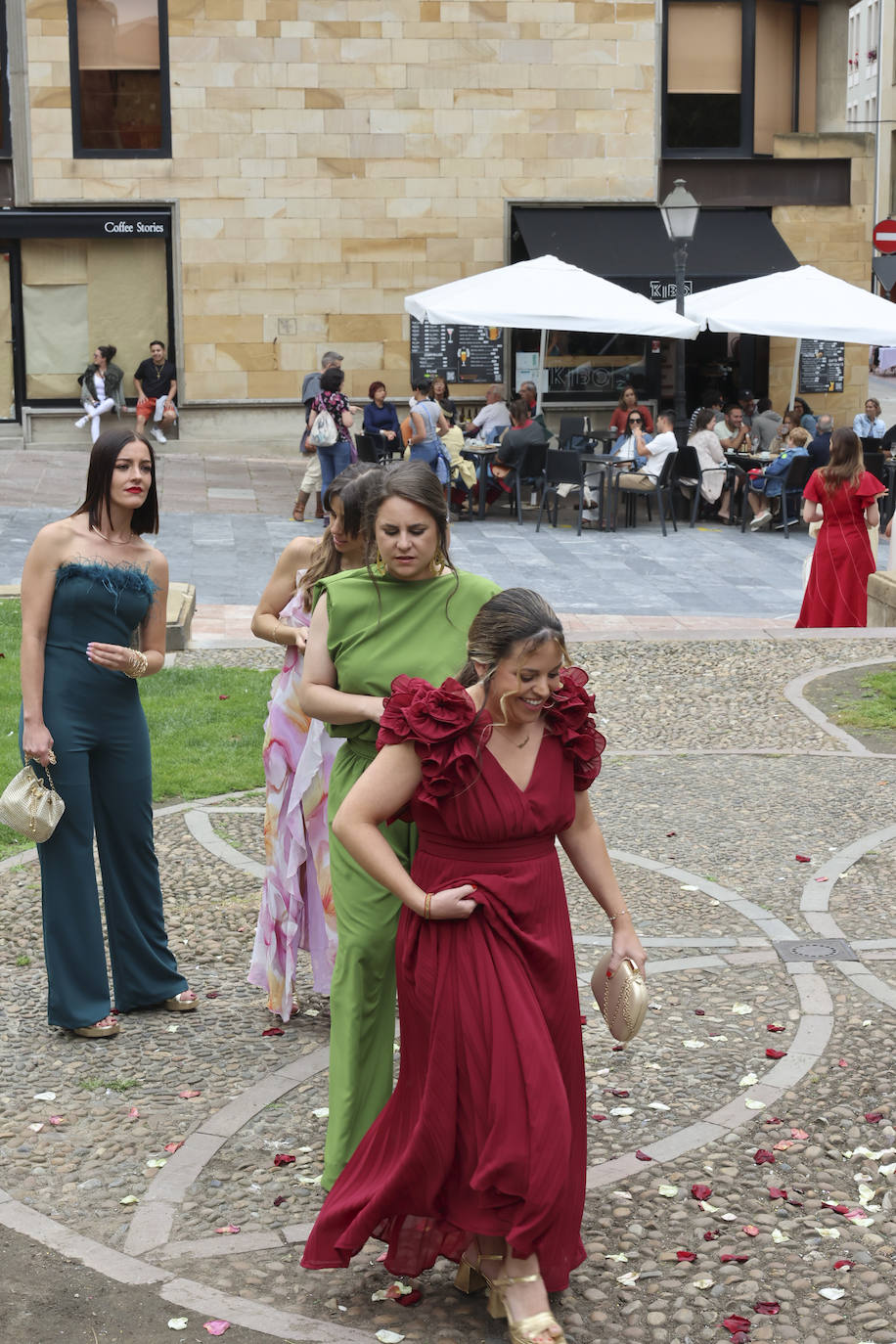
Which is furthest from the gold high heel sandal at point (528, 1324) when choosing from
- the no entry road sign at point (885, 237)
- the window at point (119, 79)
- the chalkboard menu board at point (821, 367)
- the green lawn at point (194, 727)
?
the chalkboard menu board at point (821, 367)

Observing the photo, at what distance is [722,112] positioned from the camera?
2623cm

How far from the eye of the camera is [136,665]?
5371mm

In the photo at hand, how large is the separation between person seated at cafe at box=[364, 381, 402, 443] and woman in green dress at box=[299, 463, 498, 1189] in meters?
17.1

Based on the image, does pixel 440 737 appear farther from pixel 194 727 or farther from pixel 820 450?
pixel 820 450

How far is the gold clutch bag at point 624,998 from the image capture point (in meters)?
3.86

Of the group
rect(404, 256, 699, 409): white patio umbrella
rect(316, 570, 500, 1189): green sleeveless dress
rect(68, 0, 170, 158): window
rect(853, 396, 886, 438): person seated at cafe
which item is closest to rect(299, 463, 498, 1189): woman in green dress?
rect(316, 570, 500, 1189): green sleeveless dress

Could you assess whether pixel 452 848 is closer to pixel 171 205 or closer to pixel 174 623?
pixel 174 623

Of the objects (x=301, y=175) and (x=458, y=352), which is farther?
(x=458, y=352)

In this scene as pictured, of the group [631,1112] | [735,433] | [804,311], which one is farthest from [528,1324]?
[735,433]

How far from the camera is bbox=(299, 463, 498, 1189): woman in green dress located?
165 inches

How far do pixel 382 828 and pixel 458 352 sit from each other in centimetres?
2171

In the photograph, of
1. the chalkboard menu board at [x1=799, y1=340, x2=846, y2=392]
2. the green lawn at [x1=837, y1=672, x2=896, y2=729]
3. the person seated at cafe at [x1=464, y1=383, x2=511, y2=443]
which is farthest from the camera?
the chalkboard menu board at [x1=799, y1=340, x2=846, y2=392]

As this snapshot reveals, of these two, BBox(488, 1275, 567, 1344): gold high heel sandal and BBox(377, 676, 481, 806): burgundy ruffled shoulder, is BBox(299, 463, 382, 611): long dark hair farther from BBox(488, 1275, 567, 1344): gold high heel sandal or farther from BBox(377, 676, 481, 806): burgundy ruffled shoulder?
BBox(488, 1275, 567, 1344): gold high heel sandal

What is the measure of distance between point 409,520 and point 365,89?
21.8 metres
